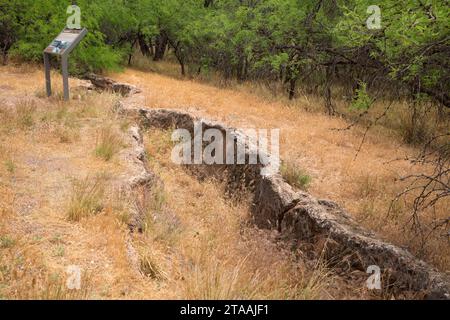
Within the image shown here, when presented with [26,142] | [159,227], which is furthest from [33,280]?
[26,142]

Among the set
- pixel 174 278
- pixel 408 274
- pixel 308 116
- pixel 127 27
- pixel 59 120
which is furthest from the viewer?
pixel 127 27

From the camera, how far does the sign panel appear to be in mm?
8766

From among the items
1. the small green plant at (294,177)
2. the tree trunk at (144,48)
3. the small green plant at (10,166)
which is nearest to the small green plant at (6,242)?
the small green plant at (10,166)

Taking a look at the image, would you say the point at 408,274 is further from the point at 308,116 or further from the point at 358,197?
the point at 308,116

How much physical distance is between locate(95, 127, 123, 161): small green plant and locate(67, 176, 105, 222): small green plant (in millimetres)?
1398

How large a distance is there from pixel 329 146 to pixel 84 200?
6.23 m

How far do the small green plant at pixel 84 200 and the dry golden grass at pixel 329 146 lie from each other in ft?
11.3

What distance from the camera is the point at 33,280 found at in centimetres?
292

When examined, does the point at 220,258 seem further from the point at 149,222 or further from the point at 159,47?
the point at 159,47

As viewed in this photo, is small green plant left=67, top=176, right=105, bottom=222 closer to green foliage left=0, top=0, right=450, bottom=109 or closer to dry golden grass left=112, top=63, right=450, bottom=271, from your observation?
dry golden grass left=112, top=63, right=450, bottom=271

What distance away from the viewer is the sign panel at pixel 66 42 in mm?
8766

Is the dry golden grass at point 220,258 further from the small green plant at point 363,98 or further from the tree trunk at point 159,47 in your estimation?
the tree trunk at point 159,47
